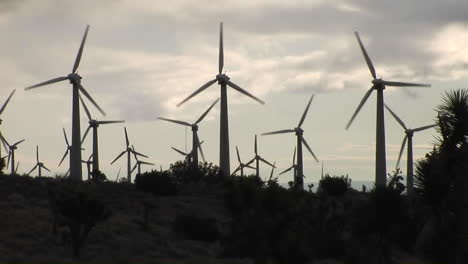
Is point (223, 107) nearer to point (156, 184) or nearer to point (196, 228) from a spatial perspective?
point (156, 184)

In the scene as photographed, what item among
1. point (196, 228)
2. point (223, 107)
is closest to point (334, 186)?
point (223, 107)

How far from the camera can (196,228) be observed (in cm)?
8725

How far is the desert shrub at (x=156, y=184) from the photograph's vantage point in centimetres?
11062

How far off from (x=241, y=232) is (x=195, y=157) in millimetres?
83407

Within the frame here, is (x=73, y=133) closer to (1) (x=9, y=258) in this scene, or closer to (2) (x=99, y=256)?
(2) (x=99, y=256)

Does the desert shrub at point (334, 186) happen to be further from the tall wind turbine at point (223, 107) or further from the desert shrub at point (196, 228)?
the desert shrub at point (196, 228)

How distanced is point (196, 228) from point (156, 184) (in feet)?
79.8

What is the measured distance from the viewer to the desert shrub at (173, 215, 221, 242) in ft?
285

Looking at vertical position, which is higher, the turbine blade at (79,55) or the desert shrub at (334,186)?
the turbine blade at (79,55)

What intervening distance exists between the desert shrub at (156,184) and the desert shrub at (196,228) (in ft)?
65.3

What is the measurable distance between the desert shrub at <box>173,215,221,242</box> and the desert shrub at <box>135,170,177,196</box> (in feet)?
65.3

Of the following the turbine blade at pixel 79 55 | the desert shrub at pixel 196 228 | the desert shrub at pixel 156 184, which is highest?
the turbine blade at pixel 79 55

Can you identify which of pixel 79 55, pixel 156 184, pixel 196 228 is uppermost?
pixel 79 55


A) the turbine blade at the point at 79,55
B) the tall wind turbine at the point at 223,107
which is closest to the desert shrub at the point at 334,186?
the tall wind turbine at the point at 223,107
